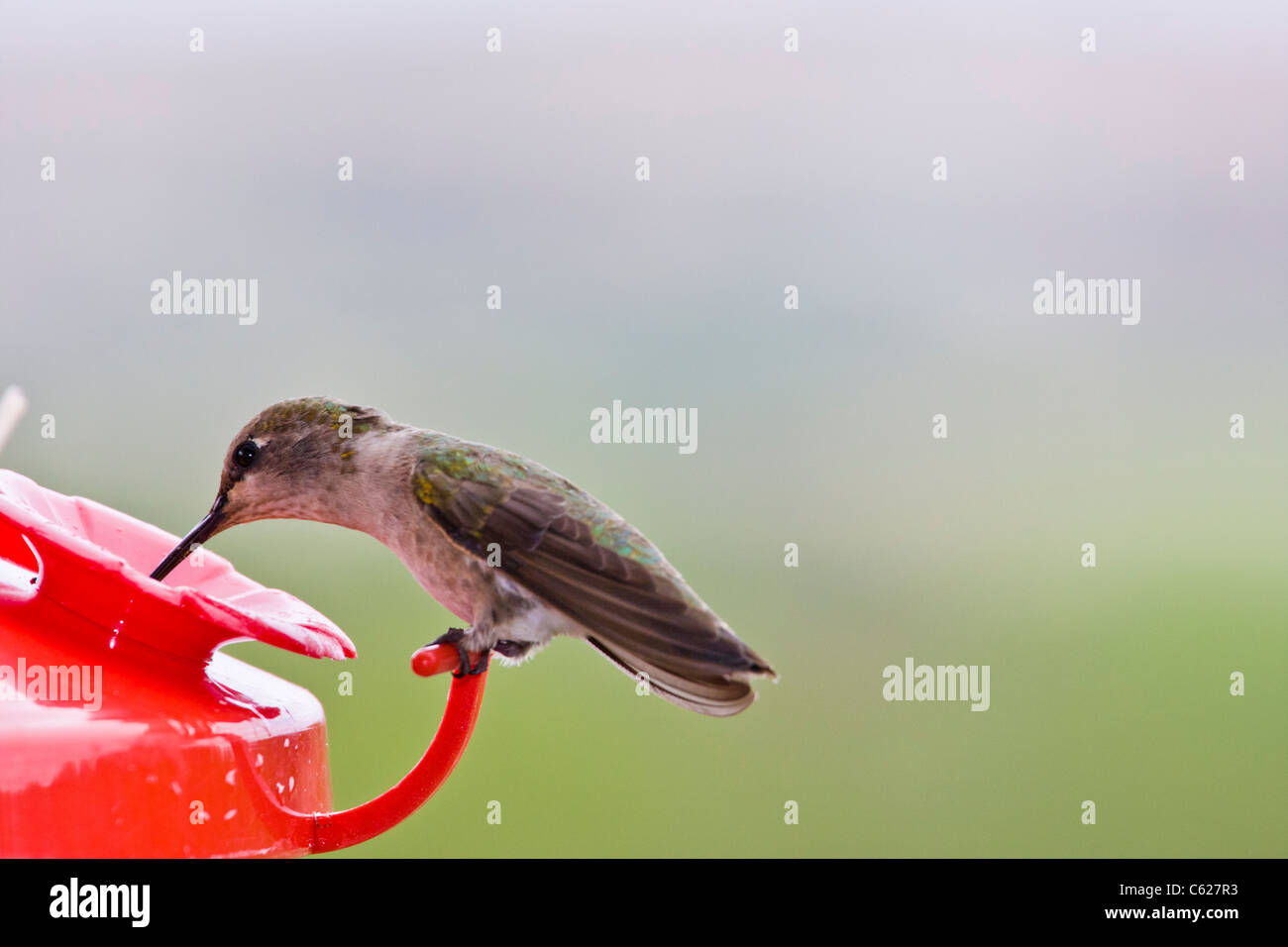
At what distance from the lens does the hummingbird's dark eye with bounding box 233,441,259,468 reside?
9.07 feet

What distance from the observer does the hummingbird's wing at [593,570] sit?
2359mm

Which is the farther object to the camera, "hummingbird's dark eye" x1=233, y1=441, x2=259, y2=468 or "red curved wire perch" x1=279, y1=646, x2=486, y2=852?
"hummingbird's dark eye" x1=233, y1=441, x2=259, y2=468

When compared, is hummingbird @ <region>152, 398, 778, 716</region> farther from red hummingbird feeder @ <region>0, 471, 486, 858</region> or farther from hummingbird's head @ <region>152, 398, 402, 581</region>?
red hummingbird feeder @ <region>0, 471, 486, 858</region>

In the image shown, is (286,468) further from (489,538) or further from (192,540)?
(489,538)

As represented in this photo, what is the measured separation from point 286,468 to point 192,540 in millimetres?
260

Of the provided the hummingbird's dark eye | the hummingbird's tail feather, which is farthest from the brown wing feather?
the hummingbird's dark eye

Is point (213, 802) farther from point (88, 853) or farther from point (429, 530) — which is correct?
point (429, 530)

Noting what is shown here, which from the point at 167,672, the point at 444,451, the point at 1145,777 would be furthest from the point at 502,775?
the point at 167,672

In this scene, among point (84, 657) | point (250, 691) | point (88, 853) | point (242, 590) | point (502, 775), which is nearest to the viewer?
point (88, 853)

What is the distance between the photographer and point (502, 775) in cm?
642

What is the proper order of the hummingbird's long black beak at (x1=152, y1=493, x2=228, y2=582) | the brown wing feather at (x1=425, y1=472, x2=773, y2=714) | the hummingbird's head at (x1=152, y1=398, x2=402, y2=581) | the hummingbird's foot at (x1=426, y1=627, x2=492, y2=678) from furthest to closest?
the hummingbird's head at (x1=152, y1=398, x2=402, y2=581), the hummingbird's long black beak at (x1=152, y1=493, x2=228, y2=582), the hummingbird's foot at (x1=426, y1=627, x2=492, y2=678), the brown wing feather at (x1=425, y1=472, x2=773, y2=714)

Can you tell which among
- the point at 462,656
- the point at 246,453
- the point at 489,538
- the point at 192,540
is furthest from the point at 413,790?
the point at 246,453

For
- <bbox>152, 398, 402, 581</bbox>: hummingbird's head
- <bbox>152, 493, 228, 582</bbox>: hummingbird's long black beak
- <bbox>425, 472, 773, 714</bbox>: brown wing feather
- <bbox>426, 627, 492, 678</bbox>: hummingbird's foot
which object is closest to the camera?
<bbox>425, 472, 773, 714</bbox>: brown wing feather

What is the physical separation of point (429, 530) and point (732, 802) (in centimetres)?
434
